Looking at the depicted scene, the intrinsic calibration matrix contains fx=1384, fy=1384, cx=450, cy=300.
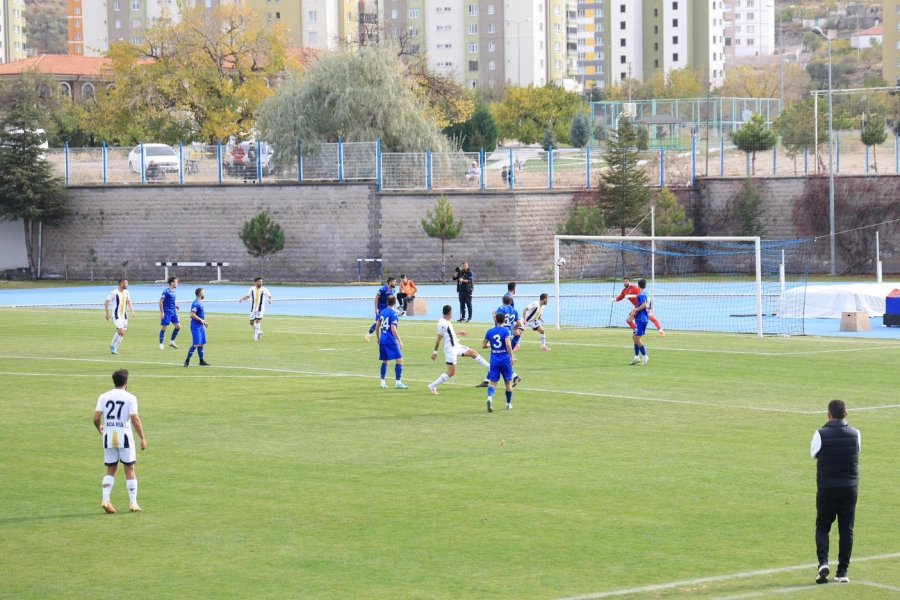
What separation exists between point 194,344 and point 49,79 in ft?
267

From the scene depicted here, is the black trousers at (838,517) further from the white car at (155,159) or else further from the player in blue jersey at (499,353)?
the white car at (155,159)

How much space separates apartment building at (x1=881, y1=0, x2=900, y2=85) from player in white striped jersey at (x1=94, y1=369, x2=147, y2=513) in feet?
482

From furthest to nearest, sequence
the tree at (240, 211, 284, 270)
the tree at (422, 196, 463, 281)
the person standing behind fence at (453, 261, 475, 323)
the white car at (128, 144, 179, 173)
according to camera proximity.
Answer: the white car at (128, 144, 179, 173) < the tree at (240, 211, 284, 270) < the tree at (422, 196, 463, 281) < the person standing behind fence at (453, 261, 475, 323)

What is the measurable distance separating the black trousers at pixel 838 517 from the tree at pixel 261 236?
48.9 m

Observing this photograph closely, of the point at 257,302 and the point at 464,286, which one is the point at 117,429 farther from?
the point at 464,286

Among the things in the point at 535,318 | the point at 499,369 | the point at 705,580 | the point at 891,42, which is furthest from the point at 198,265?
the point at 891,42

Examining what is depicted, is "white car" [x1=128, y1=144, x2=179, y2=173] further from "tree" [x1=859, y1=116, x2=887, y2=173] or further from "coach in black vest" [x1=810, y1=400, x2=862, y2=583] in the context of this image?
"coach in black vest" [x1=810, y1=400, x2=862, y2=583]

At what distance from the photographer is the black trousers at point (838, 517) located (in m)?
12.6

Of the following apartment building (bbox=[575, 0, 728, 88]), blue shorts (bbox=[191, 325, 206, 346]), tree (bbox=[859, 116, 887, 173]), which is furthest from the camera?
apartment building (bbox=[575, 0, 728, 88])

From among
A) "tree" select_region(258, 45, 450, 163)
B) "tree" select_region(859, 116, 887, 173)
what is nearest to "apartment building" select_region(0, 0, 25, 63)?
"tree" select_region(258, 45, 450, 163)

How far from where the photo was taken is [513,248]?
198 ft

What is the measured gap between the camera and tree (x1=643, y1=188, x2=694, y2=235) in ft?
198

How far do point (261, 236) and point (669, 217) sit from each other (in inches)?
701

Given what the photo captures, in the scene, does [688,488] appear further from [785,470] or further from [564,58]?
[564,58]
